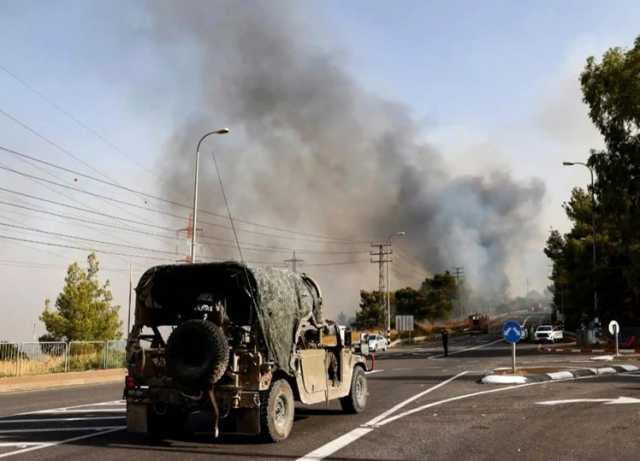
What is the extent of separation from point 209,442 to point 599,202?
3412cm

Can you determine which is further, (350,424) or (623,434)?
(350,424)

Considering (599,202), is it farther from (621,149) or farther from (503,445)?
(503,445)

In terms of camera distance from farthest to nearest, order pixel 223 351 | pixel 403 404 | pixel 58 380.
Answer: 1. pixel 58 380
2. pixel 403 404
3. pixel 223 351

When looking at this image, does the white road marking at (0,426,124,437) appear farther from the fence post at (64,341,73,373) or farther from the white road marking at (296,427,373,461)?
the fence post at (64,341,73,373)

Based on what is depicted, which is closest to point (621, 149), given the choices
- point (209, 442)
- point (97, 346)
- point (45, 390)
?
point (97, 346)

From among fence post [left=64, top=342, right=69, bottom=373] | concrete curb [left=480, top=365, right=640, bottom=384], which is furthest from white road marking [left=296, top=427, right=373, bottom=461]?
fence post [left=64, top=342, right=69, bottom=373]

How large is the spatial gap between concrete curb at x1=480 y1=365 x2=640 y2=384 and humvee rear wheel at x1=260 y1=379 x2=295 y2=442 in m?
11.0

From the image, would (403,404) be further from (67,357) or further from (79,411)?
(67,357)

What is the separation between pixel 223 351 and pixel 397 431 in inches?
118

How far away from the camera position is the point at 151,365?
9320 millimetres

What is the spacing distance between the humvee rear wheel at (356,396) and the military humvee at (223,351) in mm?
1213

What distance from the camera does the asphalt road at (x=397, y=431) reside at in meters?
8.34

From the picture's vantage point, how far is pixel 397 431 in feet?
32.9

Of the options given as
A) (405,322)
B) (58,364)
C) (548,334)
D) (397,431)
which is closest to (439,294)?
(405,322)
